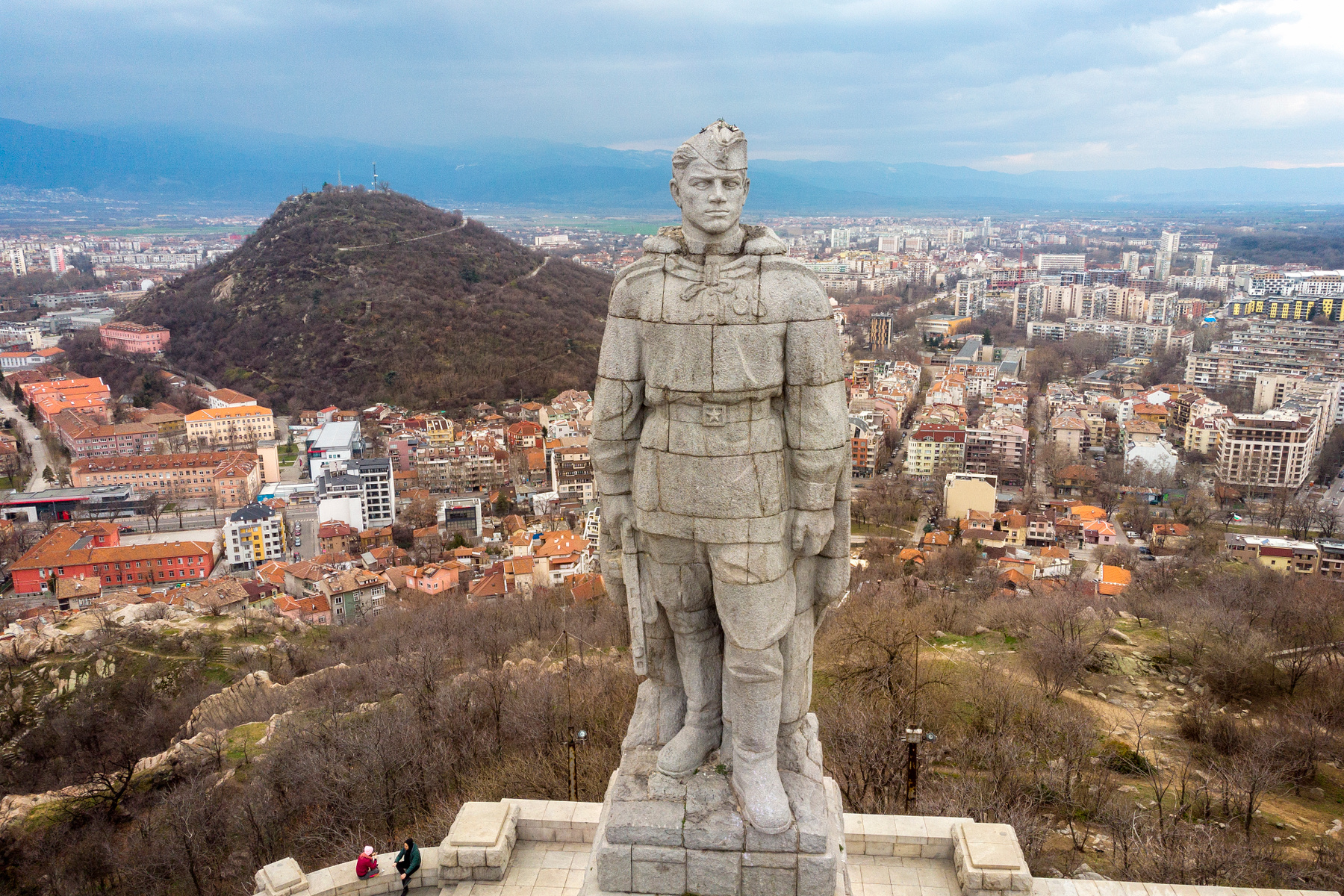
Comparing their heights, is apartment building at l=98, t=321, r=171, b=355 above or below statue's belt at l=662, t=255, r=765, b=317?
below

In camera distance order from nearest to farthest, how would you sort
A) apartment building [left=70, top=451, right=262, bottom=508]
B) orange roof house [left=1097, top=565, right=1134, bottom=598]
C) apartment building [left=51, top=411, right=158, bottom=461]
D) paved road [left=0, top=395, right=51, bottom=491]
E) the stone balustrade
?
the stone balustrade < orange roof house [left=1097, top=565, right=1134, bottom=598] < apartment building [left=70, top=451, right=262, bottom=508] < paved road [left=0, top=395, right=51, bottom=491] < apartment building [left=51, top=411, right=158, bottom=461]

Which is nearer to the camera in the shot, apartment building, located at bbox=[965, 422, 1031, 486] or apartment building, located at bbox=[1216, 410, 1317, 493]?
apartment building, located at bbox=[1216, 410, 1317, 493]

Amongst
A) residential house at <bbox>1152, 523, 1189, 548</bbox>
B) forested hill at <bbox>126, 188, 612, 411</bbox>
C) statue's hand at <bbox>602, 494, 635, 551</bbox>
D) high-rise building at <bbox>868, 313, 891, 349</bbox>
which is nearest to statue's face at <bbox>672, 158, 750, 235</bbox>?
statue's hand at <bbox>602, 494, 635, 551</bbox>

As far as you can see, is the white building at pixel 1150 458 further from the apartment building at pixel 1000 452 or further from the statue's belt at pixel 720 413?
the statue's belt at pixel 720 413

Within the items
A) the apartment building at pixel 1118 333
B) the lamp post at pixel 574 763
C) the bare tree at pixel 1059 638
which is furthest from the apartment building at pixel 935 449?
the lamp post at pixel 574 763

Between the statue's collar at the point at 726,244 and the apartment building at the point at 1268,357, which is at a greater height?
the statue's collar at the point at 726,244

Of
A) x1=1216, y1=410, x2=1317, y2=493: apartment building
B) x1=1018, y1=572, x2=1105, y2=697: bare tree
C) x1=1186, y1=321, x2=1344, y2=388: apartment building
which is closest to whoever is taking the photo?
x1=1018, y1=572, x2=1105, y2=697: bare tree

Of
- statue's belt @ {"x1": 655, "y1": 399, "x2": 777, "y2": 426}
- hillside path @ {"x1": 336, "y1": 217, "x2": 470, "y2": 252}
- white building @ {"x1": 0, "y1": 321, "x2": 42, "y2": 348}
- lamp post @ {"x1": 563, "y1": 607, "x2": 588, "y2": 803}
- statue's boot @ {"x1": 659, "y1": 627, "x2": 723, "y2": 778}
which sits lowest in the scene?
white building @ {"x1": 0, "y1": 321, "x2": 42, "y2": 348}

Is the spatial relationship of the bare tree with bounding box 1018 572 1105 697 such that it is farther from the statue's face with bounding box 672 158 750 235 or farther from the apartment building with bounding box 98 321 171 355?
the apartment building with bounding box 98 321 171 355
